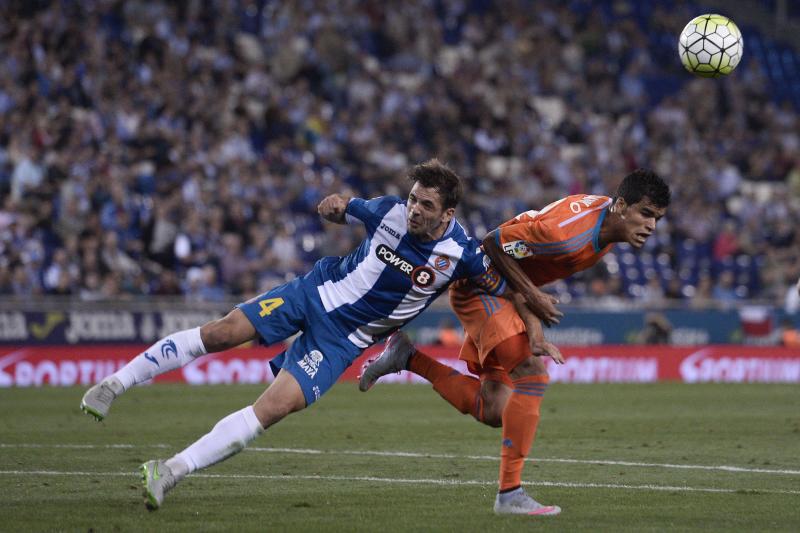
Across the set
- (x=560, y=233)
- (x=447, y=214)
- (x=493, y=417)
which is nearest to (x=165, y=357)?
(x=447, y=214)

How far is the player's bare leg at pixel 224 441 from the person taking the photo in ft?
24.2

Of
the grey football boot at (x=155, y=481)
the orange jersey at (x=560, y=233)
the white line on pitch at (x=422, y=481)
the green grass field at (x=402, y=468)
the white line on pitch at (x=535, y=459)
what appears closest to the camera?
the grey football boot at (x=155, y=481)

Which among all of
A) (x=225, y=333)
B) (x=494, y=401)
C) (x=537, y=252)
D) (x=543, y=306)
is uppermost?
(x=537, y=252)

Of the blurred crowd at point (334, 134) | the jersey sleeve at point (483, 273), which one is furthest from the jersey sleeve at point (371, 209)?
the blurred crowd at point (334, 134)

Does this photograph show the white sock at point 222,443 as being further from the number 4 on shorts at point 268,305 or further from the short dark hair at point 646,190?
the short dark hair at point 646,190

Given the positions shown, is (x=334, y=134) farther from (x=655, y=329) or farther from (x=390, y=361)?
(x=390, y=361)

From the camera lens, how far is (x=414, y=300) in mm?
8359

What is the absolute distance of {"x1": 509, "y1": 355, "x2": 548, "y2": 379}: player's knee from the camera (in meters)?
8.23

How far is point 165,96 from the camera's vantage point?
23.6m

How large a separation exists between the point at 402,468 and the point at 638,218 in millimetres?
3243

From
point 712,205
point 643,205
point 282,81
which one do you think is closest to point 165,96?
point 282,81

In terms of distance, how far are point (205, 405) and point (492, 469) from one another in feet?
23.8

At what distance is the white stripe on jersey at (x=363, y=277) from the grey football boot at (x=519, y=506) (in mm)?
1556

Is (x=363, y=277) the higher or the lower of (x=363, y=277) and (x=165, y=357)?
the higher
